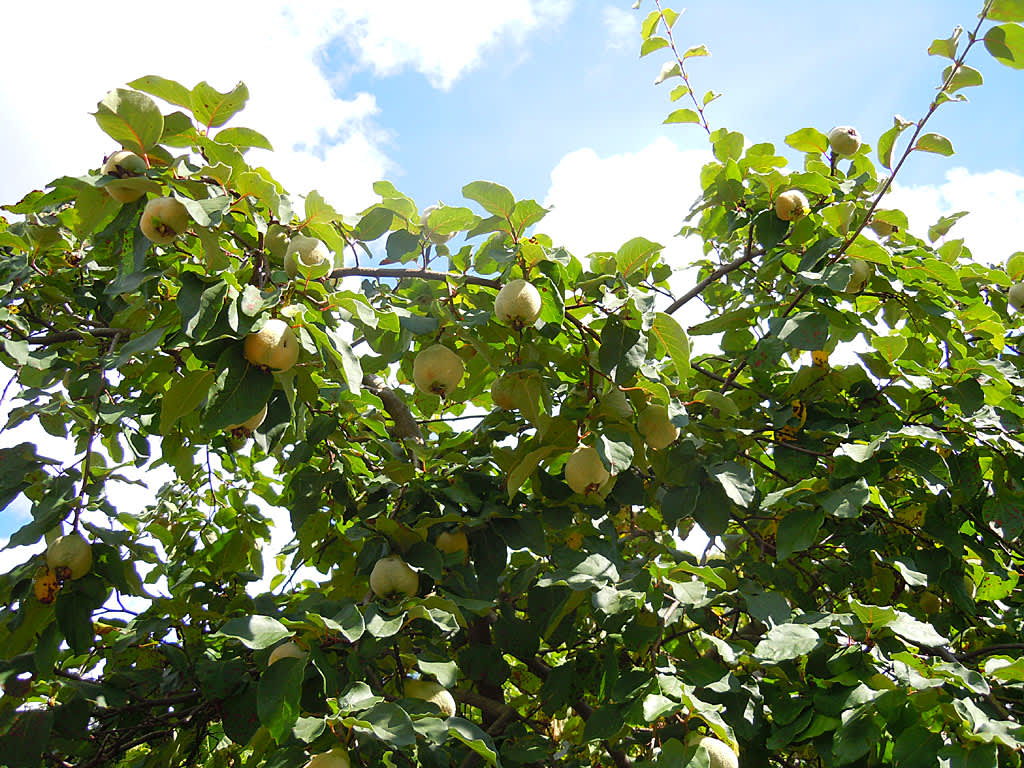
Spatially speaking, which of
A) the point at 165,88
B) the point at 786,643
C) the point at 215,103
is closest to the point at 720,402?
the point at 786,643

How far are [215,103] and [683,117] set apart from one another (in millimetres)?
1739

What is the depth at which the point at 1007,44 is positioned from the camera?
7.13 ft

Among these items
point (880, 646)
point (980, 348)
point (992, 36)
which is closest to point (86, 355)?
point (880, 646)

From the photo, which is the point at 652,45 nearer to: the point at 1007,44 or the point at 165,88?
the point at 1007,44

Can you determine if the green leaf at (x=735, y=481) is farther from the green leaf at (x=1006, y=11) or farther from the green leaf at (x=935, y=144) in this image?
the green leaf at (x=1006, y=11)

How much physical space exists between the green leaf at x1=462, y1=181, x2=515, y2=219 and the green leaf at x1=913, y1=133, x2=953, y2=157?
4.54 feet

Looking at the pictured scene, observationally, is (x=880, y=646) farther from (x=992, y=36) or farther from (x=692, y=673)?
(x=992, y=36)

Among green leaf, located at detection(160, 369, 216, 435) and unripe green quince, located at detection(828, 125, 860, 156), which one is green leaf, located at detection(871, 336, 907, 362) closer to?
unripe green quince, located at detection(828, 125, 860, 156)

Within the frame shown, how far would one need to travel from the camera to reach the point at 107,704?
2.19 meters

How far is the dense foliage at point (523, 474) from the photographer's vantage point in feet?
5.65

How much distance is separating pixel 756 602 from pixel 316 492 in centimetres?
142

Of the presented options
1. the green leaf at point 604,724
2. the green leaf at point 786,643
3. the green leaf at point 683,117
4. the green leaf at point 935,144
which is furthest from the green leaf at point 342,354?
the green leaf at point 935,144

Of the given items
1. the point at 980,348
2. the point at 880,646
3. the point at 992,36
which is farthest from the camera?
the point at 980,348

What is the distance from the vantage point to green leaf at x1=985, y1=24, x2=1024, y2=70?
7.07ft
